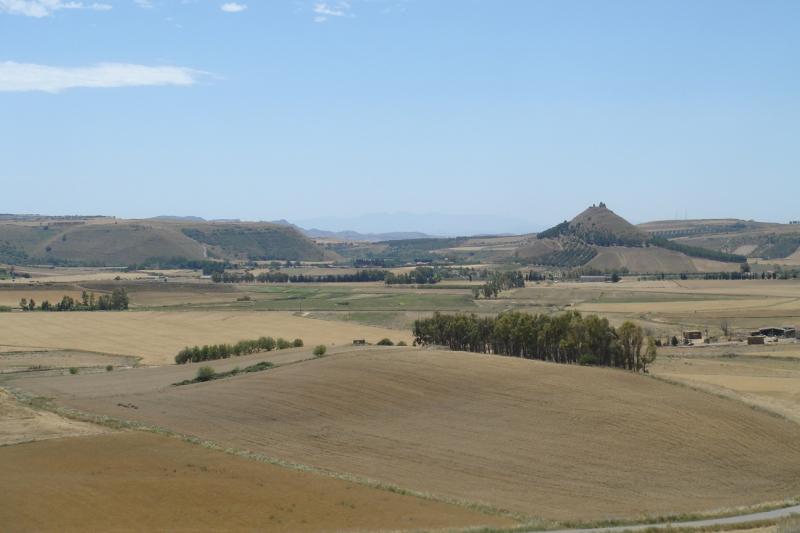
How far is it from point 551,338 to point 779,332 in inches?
1469

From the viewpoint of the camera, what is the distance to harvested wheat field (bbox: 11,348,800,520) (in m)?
39.4

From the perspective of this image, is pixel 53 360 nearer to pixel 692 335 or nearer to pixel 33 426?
pixel 33 426

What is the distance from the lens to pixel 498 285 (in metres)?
175

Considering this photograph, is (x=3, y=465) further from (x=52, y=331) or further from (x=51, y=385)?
(x=52, y=331)

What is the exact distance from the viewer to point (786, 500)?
38.2 m

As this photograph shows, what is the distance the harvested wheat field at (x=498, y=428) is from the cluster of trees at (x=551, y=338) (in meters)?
11.6

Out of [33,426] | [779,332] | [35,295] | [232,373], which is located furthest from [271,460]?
[35,295]

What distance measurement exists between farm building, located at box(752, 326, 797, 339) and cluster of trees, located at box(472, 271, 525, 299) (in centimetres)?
6048

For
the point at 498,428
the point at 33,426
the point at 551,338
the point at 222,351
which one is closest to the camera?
the point at 33,426

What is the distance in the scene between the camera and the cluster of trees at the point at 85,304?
141750mm

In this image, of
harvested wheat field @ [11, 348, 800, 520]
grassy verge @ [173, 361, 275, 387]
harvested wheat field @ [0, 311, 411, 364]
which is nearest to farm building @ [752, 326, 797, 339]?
harvested wheat field @ [0, 311, 411, 364]

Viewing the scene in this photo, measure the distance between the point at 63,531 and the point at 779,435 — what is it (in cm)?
3582

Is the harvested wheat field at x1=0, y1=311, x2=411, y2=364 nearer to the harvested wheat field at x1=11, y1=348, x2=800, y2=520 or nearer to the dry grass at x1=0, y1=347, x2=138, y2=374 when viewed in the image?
the dry grass at x1=0, y1=347, x2=138, y2=374

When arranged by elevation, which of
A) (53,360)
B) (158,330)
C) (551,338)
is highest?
(551,338)
